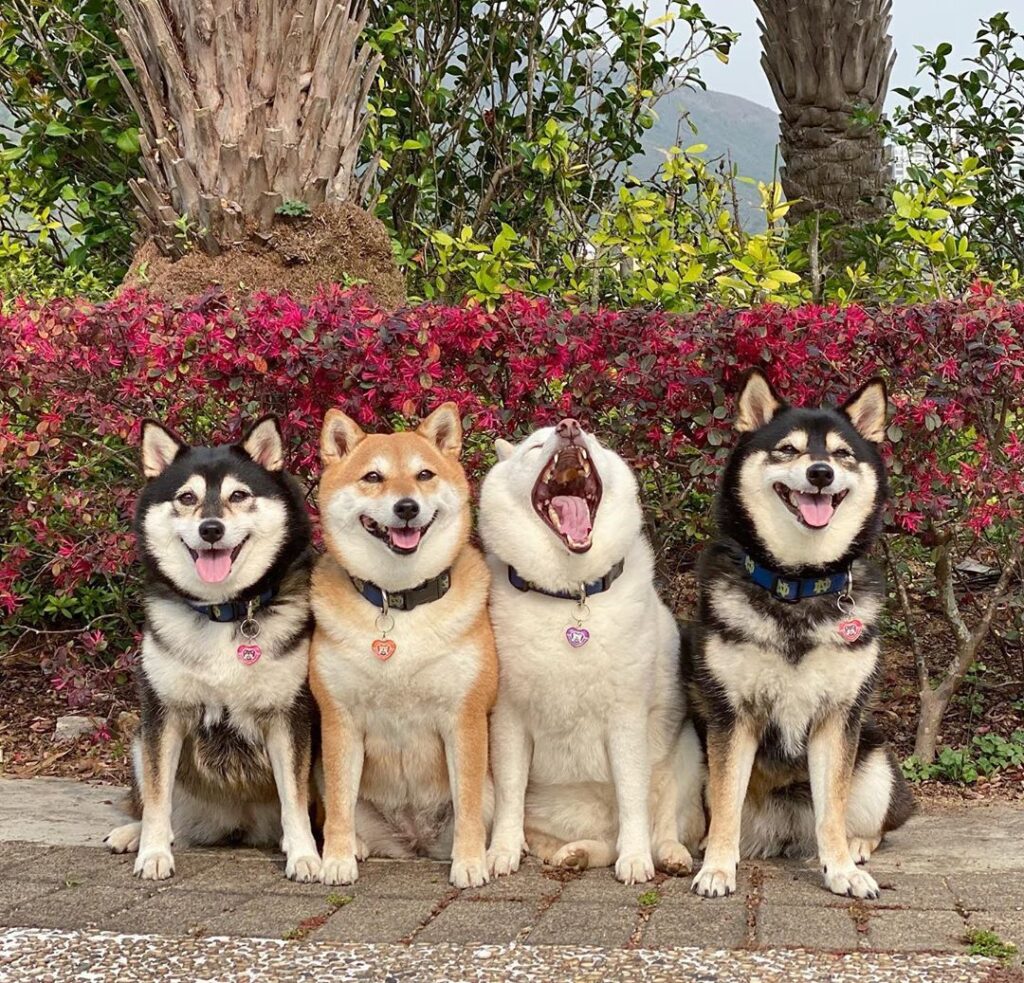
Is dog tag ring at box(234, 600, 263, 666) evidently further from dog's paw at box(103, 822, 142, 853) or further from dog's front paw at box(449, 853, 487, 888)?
dog's front paw at box(449, 853, 487, 888)

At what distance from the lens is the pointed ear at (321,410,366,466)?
4.59m

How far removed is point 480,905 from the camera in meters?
4.03

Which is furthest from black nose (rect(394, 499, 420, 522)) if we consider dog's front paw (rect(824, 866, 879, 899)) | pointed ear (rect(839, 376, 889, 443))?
dog's front paw (rect(824, 866, 879, 899))

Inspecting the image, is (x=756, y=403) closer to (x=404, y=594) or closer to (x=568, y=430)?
(x=568, y=430)

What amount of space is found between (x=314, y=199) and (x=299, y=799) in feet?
13.1

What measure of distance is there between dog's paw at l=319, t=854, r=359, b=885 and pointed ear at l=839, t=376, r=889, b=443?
2270mm

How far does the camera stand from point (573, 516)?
4488 mm

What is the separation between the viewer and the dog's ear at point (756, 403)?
4531mm

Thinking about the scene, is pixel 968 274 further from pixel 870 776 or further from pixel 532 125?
pixel 532 125

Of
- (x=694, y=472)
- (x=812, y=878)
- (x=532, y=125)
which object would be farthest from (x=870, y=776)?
(x=532, y=125)

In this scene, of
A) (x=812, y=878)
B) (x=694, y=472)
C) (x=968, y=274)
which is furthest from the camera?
(x=968, y=274)

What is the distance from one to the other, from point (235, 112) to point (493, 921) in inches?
199

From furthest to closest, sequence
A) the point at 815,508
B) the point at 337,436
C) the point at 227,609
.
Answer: the point at 337,436
the point at 227,609
the point at 815,508

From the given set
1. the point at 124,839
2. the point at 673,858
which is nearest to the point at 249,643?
the point at 124,839
